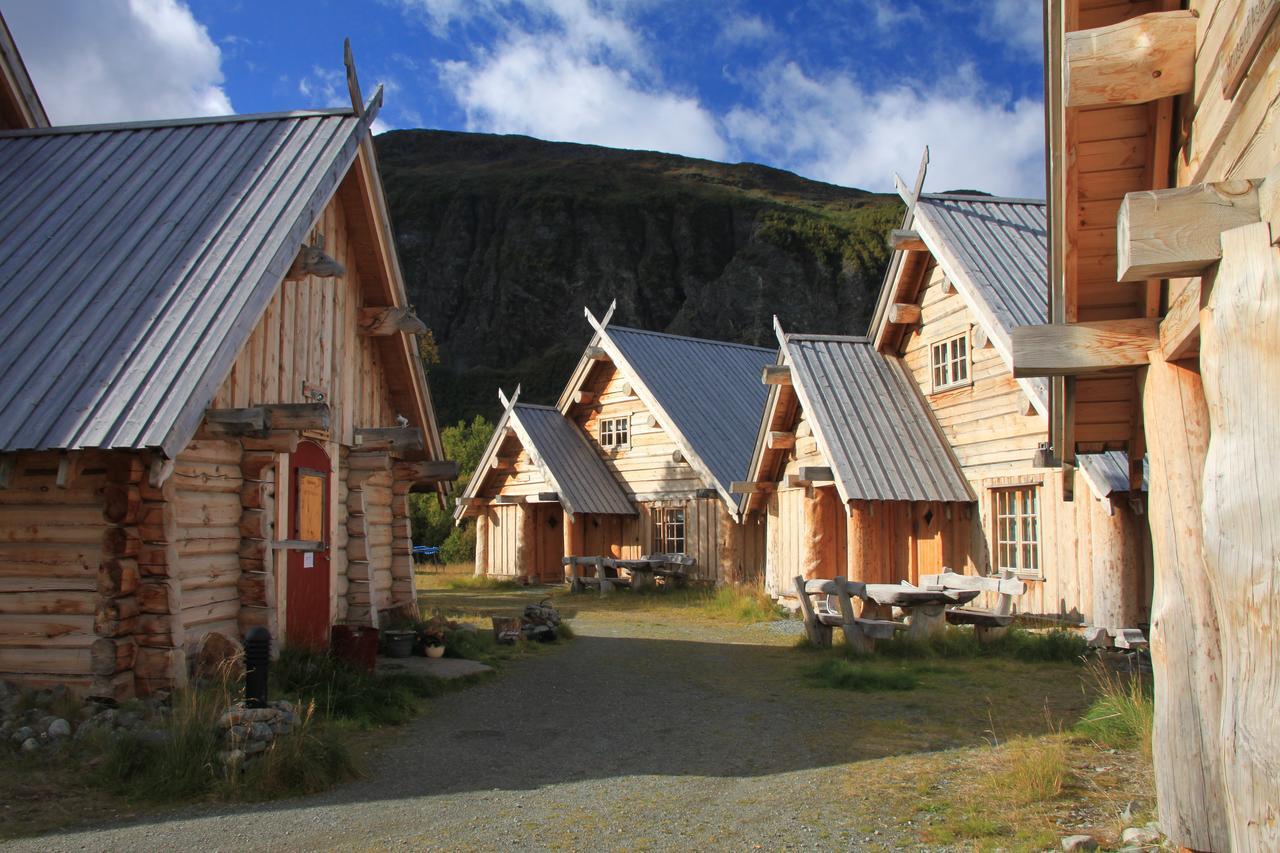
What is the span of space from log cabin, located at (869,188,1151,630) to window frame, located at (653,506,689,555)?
23.8 feet

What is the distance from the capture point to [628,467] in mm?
25391

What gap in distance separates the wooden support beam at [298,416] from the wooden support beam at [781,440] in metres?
10.9

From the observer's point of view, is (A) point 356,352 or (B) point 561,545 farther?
(B) point 561,545

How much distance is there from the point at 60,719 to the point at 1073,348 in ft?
23.8

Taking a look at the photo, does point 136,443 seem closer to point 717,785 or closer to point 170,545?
point 170,545

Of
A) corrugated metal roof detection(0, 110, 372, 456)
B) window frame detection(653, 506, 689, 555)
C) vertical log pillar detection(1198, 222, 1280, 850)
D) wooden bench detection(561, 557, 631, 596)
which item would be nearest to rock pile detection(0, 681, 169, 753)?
corrugated metal roof detection(0, 110, 372, 456)

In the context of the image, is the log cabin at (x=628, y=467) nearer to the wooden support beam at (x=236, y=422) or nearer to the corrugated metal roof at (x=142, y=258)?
the corrugated metal roof at (x=142, y=258)

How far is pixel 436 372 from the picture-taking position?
67.1 metres

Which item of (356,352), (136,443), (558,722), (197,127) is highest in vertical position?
(197,127)

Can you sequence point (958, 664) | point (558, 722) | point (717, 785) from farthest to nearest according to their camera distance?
point (958, 664) → point (558, 722) → point (717, 785)

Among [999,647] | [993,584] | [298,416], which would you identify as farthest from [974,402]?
[298,416]

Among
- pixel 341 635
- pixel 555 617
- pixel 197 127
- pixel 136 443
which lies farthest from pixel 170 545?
pixel 555 617

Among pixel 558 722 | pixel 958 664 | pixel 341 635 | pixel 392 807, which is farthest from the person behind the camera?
pixel 958 664

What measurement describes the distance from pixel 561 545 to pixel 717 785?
2069cm
